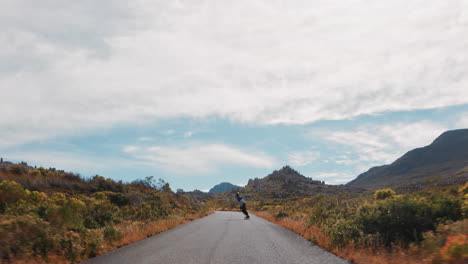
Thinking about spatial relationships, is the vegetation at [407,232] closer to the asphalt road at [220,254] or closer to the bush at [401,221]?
the bush at [401,221]

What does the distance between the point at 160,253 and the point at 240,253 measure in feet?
7.53

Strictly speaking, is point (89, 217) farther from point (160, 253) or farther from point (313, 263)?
point (313, 263)

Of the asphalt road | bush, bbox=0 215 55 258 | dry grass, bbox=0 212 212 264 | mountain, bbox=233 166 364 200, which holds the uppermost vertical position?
mountain, bbox=233 166 364 200

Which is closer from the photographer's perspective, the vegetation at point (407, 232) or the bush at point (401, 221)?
the vegetation at point (407, 232)

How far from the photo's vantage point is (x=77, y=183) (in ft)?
85.3

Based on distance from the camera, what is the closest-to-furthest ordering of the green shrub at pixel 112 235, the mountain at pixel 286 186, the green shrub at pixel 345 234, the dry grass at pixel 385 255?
the dry grass at pixel 385 255 → the green shrub at pixel 345 234 → the green shrub at pixel 112 235 → the mountain at pixel 286 186

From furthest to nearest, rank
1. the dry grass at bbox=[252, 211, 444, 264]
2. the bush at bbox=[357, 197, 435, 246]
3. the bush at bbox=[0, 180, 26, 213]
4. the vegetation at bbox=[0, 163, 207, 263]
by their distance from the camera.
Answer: the bush at bbox=[0, 180, 26, 213] → the bush at bbox=[357, 197, 435, 246] → the vegetation at bbox=[0, 163, 207, 263] → the dry grass at bbox=[252, 211, 444, 264]

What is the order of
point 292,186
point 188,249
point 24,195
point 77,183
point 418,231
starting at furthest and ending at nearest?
point 292,186 → point 77,183 → point 24,195 → point 188,249 → point 418,231

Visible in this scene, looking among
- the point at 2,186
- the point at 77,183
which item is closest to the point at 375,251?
the point at 2,186

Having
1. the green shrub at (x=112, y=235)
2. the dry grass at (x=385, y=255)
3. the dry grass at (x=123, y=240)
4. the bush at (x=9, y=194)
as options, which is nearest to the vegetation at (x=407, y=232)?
the dry grass at (x=385, y=255)

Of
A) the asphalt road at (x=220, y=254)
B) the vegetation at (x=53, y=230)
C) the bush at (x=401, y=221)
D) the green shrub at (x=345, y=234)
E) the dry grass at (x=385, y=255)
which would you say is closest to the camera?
the dry grass at (x=385, y=255)

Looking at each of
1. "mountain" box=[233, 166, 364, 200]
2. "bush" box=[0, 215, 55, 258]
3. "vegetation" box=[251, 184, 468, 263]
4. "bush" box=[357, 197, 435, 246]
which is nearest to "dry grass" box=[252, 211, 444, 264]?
"vegetation" box=[251, 184, 468, 263]

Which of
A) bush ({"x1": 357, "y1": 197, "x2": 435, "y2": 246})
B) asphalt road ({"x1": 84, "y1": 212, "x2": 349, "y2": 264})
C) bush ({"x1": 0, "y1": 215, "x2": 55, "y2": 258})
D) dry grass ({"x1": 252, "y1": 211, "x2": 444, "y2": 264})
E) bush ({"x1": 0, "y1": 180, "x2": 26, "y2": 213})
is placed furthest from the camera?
bush ({"x1": 0, "y1": 180, "x2": 26, "y2": 213})

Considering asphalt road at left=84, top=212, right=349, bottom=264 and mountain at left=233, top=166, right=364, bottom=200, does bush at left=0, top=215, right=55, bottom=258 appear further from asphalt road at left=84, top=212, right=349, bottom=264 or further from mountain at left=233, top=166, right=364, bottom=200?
mountain at left=233, top=166, right=364, bottom=200
